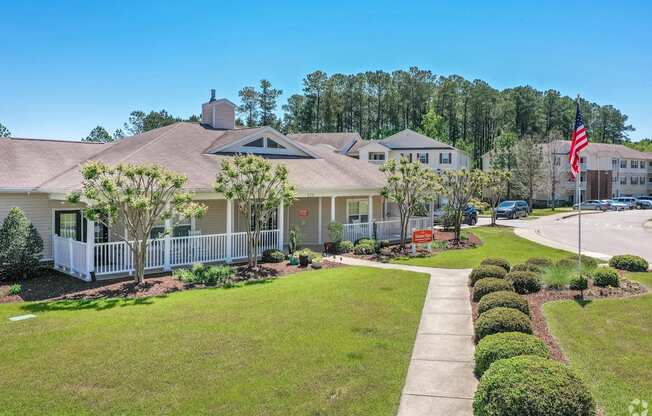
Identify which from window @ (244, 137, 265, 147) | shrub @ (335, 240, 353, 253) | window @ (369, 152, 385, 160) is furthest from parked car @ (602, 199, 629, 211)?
window @ (244, 137, 265, 147)

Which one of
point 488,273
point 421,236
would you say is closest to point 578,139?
point 488,273

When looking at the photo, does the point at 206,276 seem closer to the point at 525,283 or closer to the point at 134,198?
the point at 134,198

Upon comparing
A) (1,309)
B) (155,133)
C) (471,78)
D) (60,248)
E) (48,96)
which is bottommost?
(1,309)

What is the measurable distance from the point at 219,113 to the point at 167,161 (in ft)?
28.3

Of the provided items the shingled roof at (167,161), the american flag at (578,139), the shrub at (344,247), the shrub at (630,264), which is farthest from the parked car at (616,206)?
the american flag at (578,139)

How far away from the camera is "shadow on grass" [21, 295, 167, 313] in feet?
39.9

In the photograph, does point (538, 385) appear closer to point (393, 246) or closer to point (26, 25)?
point (393, 246)

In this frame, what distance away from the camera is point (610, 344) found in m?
9.12

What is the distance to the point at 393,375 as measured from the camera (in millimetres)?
7730

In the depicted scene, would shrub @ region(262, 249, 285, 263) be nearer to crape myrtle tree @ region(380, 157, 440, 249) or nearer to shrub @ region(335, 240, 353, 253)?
shrub @ region(335, 240, 353, 253)

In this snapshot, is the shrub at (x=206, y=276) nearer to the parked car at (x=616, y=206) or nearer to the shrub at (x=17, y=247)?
the shrub at (x=17, y=247)

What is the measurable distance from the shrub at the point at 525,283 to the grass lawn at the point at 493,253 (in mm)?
4814

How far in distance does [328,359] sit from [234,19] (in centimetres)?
1429

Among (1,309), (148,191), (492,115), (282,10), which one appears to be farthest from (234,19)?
(492,115)
